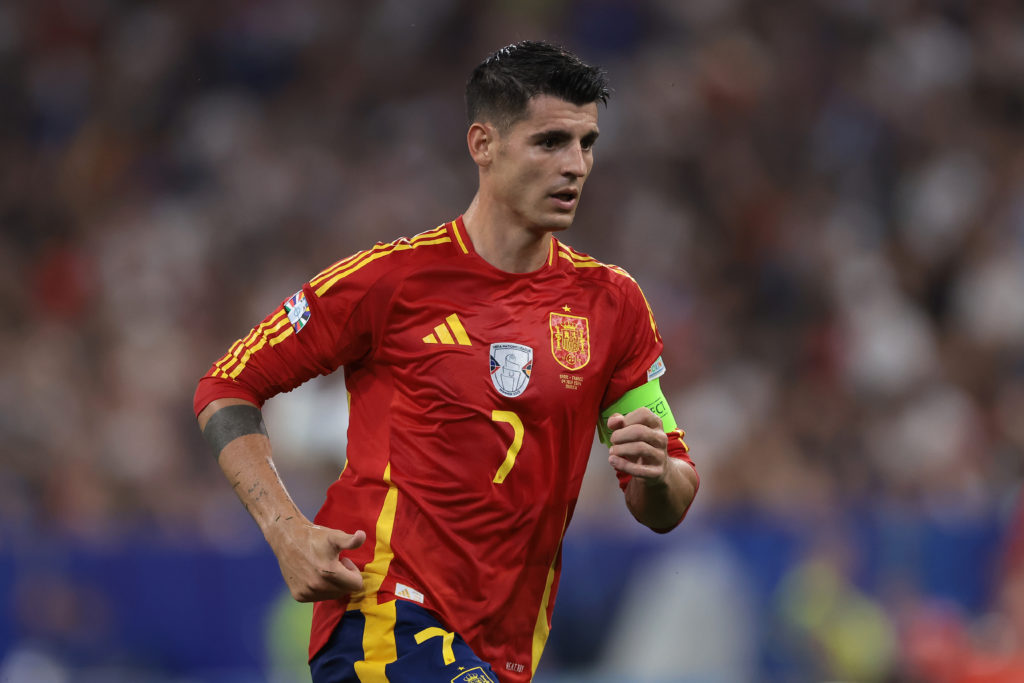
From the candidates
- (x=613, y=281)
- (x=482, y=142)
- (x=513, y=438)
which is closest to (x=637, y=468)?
(x=513, y=438)

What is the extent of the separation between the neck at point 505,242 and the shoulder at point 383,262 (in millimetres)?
109

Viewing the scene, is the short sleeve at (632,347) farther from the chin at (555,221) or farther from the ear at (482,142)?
the ear at (482,142)

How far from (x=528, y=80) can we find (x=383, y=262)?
0.72 metres

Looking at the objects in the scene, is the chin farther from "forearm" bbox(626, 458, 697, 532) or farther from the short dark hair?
"forearm" bbox(626, 458, 697, 532)

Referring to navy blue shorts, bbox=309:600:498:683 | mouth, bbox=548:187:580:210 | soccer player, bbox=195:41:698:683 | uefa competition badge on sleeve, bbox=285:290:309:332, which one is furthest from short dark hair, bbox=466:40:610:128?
navy blue shorts, bbox=309:600:498:683

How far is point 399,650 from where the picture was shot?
4289mm

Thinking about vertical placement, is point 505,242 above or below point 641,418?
above

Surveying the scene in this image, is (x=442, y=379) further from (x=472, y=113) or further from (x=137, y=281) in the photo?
(x=137, y=281)

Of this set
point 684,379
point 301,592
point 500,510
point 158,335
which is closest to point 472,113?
point 500,510

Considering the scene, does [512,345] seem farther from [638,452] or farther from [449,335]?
[638,452]

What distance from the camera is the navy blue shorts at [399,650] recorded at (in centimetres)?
424

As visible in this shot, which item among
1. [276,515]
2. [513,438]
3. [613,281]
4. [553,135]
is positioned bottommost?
[276,515]

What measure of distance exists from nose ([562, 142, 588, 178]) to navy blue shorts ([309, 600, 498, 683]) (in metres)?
1.38

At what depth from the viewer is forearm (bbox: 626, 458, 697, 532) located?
4.45m
